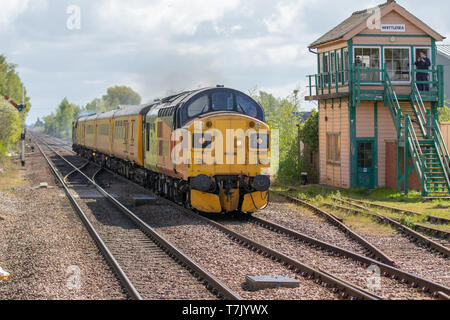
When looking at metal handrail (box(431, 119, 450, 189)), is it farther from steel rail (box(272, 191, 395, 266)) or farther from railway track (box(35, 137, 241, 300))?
railway track (box(35, 137, 241, 300))

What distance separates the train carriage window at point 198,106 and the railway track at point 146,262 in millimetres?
3136

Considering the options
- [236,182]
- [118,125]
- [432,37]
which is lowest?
[236,182]

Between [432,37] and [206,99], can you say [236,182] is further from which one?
[432,37]

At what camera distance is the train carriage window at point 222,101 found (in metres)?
16.4

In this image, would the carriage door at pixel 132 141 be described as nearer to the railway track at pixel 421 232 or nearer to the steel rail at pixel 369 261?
the railway track at pixel 421 232

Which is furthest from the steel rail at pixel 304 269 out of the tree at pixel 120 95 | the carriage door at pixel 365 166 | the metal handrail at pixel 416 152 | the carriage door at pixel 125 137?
the tree at pixel 120 95

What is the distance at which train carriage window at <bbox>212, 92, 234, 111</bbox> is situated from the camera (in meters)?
16.4

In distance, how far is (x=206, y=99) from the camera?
16.4m

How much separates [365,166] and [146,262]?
13.8 meters

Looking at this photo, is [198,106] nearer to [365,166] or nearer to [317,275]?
[317,275]

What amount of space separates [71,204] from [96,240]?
669cm

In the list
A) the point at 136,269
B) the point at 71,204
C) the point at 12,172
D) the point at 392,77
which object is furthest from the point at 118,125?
the point at 136,269

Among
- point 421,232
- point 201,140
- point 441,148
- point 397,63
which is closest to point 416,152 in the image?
point 441,148

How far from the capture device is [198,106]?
1625 cm
